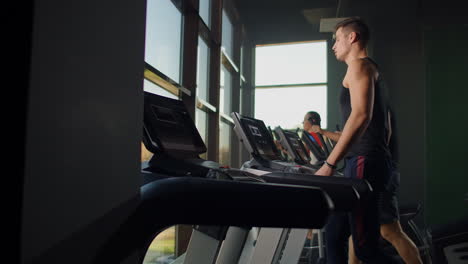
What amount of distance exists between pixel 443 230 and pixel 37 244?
10.0ft

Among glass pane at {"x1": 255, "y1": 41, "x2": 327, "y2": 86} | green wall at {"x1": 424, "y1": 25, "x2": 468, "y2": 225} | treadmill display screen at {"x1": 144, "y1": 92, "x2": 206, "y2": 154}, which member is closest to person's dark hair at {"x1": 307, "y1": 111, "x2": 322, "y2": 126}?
green wall at {"x1": 424, "y1": 25, "x2": 468, "y2": 225}

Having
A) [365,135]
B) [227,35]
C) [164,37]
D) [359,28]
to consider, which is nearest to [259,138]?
[365,135]

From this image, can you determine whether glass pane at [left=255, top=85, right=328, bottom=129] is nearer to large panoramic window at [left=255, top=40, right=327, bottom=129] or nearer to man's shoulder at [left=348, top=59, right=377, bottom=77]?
large panoramic window at [left=255, top=40, right=327, bottom=129]

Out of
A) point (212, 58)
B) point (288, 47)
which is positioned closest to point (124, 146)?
point (212, 58)

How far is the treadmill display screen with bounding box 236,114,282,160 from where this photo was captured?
2.38 meters

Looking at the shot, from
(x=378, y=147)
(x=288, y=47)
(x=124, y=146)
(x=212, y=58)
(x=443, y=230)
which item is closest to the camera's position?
(x=124, y=146)

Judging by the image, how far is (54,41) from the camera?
416 mm

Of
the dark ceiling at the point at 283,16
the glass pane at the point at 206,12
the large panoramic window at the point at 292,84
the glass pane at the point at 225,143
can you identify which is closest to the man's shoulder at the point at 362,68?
the glass pane at the point at 206,12

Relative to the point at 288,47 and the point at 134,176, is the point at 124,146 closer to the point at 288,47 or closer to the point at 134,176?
the point at 134,176

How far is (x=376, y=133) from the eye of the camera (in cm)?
203

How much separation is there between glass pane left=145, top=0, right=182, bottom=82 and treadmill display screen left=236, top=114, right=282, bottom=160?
92 cm

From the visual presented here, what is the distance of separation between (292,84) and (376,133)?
5246 millimetres

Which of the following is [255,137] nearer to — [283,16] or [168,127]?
[168,127]

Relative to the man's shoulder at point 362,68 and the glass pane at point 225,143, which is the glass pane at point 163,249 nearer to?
the man's shoulder at point 362,68
